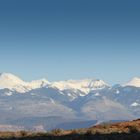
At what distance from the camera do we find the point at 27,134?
117 ft

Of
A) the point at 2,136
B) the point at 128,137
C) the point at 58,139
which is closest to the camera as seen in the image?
the point at 128,137

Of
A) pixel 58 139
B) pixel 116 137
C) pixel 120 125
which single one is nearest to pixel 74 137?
pixel 58 139

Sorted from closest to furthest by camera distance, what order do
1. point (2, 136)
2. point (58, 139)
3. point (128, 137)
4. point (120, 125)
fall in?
point (128, 137), point (58, 139), point (2, 136), point (120, 125)

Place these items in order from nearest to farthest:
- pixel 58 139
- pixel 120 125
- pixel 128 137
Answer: pixel 128 137 → pixel 58 139 → pixel 120 125

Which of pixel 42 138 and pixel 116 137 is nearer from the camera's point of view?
pixel 116 137

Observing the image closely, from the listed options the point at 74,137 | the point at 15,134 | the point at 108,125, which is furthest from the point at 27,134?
the point at 108,125

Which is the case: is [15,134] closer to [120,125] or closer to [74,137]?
[74,137]

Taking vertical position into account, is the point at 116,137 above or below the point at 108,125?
below

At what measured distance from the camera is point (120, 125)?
39500 millimetres

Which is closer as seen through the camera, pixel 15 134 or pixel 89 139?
pixel 89 139

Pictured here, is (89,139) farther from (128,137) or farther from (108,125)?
(108,125)

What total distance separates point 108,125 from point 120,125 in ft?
3.98

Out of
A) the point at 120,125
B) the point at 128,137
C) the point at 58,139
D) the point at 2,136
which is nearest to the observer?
the point at 128,137

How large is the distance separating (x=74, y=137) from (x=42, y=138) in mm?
2616
